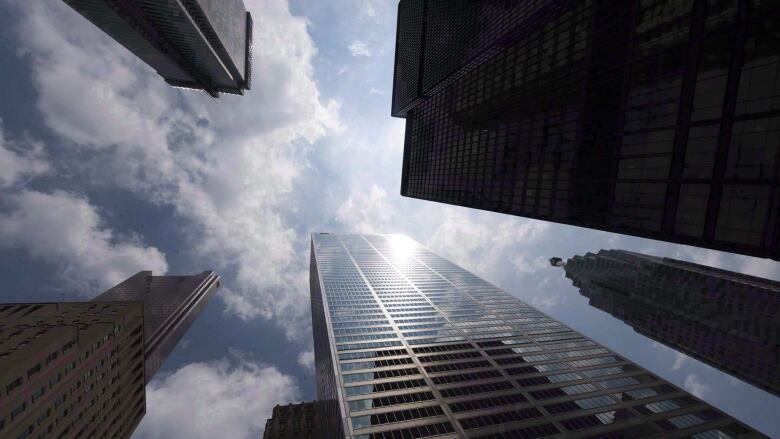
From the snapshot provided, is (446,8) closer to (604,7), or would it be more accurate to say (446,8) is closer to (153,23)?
(604,7)

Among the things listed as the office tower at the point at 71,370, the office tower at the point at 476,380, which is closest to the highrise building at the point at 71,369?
the office tower at the point at 71,370

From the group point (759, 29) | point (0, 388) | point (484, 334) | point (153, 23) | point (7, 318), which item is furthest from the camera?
point (484, 334)

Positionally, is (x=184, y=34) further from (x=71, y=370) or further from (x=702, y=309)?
(x=702, y=309)

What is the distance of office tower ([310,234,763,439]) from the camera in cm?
6022

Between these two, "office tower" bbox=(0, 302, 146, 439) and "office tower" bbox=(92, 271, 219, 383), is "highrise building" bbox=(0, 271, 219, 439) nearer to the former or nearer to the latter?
"office tower" bbox=(0, 302, 146, 439)

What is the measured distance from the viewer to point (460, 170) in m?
85.2

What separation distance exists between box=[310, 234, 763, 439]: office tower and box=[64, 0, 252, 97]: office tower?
89496mm

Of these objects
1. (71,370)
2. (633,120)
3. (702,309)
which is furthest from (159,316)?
(702,309)

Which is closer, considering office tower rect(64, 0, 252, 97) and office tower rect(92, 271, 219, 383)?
office tower rect(64, 0, 252, 97)

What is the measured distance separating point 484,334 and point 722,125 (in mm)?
80349

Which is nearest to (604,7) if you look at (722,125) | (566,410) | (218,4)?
(722,125)

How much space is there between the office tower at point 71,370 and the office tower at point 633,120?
7621 centimetres

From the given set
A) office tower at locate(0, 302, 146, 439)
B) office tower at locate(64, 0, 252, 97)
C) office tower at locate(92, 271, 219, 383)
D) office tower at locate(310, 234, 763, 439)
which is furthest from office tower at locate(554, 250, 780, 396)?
office tower at locate(92, 271, 219, 383)

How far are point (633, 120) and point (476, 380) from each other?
196 ft
